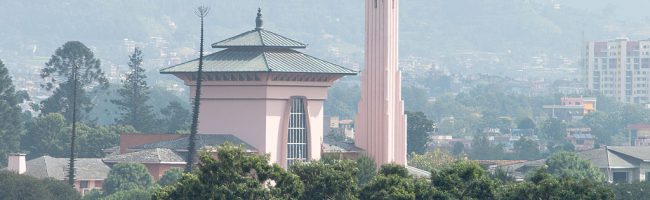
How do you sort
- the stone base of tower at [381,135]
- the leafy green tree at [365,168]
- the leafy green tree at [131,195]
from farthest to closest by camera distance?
the stone base of tower at [381,135] < the leafy green tree at [131,195] < the leafy green tree at [365,168]

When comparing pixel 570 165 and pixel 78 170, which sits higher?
pixel 570 165

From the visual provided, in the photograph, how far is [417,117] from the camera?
152 metres

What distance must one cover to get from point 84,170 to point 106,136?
20672mm

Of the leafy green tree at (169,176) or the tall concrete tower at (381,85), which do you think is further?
the tall concrete tower at (381,85)

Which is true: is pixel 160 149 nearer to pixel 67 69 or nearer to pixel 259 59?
pixel 259 59

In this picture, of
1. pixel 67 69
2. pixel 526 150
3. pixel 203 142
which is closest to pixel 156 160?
pixel 203 142

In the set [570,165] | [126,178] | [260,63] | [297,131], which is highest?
[260,63]

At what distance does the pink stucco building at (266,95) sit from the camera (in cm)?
9200

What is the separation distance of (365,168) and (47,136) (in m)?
45.5

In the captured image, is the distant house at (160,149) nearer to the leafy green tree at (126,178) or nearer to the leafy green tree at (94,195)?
the leafy green tree at (126,178)

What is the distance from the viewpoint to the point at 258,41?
307ft

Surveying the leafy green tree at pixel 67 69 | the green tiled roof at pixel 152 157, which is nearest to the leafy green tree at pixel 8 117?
the leafy green tree at pixel 67 69

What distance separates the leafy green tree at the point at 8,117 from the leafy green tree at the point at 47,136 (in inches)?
33.0

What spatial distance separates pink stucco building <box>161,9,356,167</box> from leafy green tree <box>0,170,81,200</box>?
8.09 m
